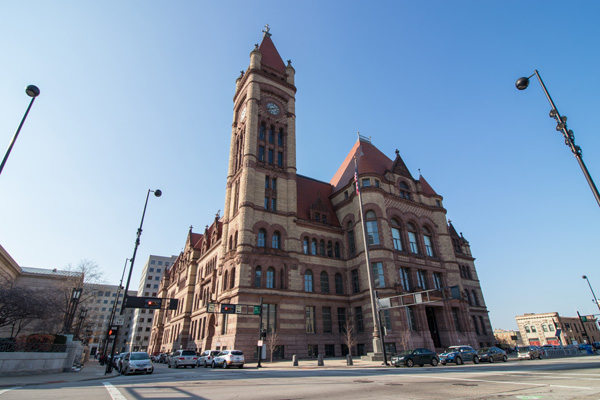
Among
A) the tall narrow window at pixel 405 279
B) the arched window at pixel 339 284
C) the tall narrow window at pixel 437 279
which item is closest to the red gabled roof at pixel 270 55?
the arched window at pixel 339 284

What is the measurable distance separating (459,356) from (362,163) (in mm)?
26336

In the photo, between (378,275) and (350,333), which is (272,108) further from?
(350,333)

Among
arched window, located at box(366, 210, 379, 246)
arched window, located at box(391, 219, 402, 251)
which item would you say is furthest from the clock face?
arched window, located at box(391, 219, 402, 251)

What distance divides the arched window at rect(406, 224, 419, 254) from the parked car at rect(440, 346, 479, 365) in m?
16.7

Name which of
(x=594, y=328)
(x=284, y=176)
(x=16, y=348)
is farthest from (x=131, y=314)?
(x=594, y=328)

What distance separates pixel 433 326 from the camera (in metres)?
39.6

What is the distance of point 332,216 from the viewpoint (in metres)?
45.7

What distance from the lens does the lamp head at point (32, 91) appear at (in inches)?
562

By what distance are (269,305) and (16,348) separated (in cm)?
2134

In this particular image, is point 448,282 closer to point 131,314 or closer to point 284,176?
point 284,176

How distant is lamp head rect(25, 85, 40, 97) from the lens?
14279mm

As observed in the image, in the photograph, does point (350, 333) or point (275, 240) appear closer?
point (350, 333)

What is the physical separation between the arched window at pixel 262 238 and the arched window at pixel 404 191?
21.2 meters

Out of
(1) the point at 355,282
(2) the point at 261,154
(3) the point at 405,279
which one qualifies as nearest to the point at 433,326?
(3) the point at 405,279
